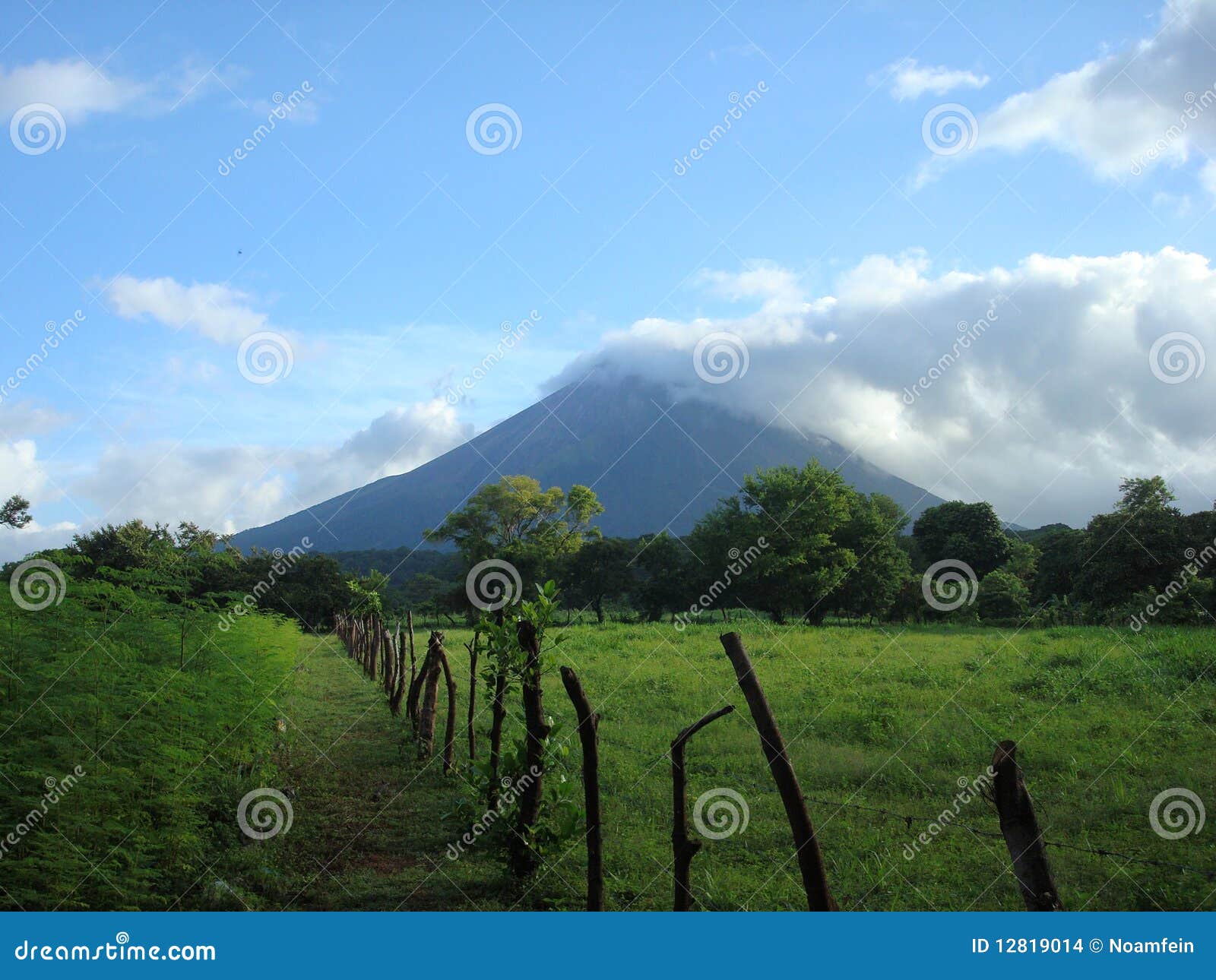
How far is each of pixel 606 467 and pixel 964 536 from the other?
82.1m

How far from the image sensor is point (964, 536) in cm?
3953

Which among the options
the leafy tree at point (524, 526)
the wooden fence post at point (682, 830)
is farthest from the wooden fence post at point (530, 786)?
the leafy tree at point (524, 526)

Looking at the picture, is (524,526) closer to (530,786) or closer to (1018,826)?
(530,786)

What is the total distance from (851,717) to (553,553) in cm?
2192

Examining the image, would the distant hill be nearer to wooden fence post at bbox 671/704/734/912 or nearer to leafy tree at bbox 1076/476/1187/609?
leafy tree at bbox 1076/476/1187/609

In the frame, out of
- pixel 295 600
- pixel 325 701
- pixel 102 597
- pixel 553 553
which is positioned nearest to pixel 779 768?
pixel 102 597

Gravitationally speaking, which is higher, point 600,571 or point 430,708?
point 600,571

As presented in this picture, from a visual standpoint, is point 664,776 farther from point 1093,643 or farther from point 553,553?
point 553,553

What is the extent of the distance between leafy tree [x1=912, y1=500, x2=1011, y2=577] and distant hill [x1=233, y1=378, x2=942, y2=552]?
122ft

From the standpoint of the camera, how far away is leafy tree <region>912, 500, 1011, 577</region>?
129ft

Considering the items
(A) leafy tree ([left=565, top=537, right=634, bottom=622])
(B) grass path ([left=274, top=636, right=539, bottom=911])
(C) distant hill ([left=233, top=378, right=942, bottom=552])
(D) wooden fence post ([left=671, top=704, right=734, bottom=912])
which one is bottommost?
(B) grass path ([left=274, top=636, right=539, bottom=911])

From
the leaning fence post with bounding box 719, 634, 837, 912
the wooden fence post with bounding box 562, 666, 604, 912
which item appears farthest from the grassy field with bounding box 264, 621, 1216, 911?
the leaning fence post with bounding box 719, 634, 837, 912

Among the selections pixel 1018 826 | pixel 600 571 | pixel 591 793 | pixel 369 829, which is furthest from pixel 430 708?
pixel 600 571

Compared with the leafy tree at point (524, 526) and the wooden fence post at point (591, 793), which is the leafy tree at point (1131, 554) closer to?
the leafy tree at point (524, 526)
